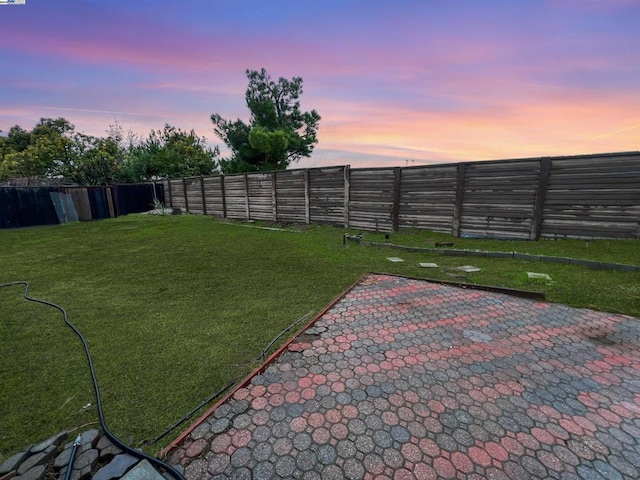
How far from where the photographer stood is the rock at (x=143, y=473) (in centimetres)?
146

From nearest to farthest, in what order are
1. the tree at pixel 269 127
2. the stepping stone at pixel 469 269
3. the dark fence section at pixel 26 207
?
1. the stepping stone at pixel 469 269
2. the dark fence section at pixel 26 207
3. the tree at pixel 269 127

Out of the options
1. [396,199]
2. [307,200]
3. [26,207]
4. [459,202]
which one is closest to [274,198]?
[307,200]

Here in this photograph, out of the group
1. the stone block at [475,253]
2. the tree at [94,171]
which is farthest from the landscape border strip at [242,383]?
the tree at [94,171]

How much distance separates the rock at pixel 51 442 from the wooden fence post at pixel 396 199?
26.9ft

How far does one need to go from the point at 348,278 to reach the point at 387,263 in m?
1.28

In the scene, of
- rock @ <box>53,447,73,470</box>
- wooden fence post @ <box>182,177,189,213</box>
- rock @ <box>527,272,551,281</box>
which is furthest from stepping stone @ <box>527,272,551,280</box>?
wooden fence post @ <box>182,177,189,213</box>

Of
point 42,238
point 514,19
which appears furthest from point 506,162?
point 42,238

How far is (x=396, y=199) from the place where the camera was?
852cm

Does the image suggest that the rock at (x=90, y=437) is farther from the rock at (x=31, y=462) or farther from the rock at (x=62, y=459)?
the rock at (x=31, y=462)

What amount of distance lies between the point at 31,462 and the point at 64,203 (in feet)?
49.8

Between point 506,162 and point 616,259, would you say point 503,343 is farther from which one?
point 506,162

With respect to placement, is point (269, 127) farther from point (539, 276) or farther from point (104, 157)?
point (539, 276)

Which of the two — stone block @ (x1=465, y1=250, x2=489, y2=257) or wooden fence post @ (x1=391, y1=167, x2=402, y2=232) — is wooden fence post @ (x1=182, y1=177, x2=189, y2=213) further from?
stone block @ (x1=465, y1=250, x2=489, y2=257)

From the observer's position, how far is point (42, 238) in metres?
9.20
